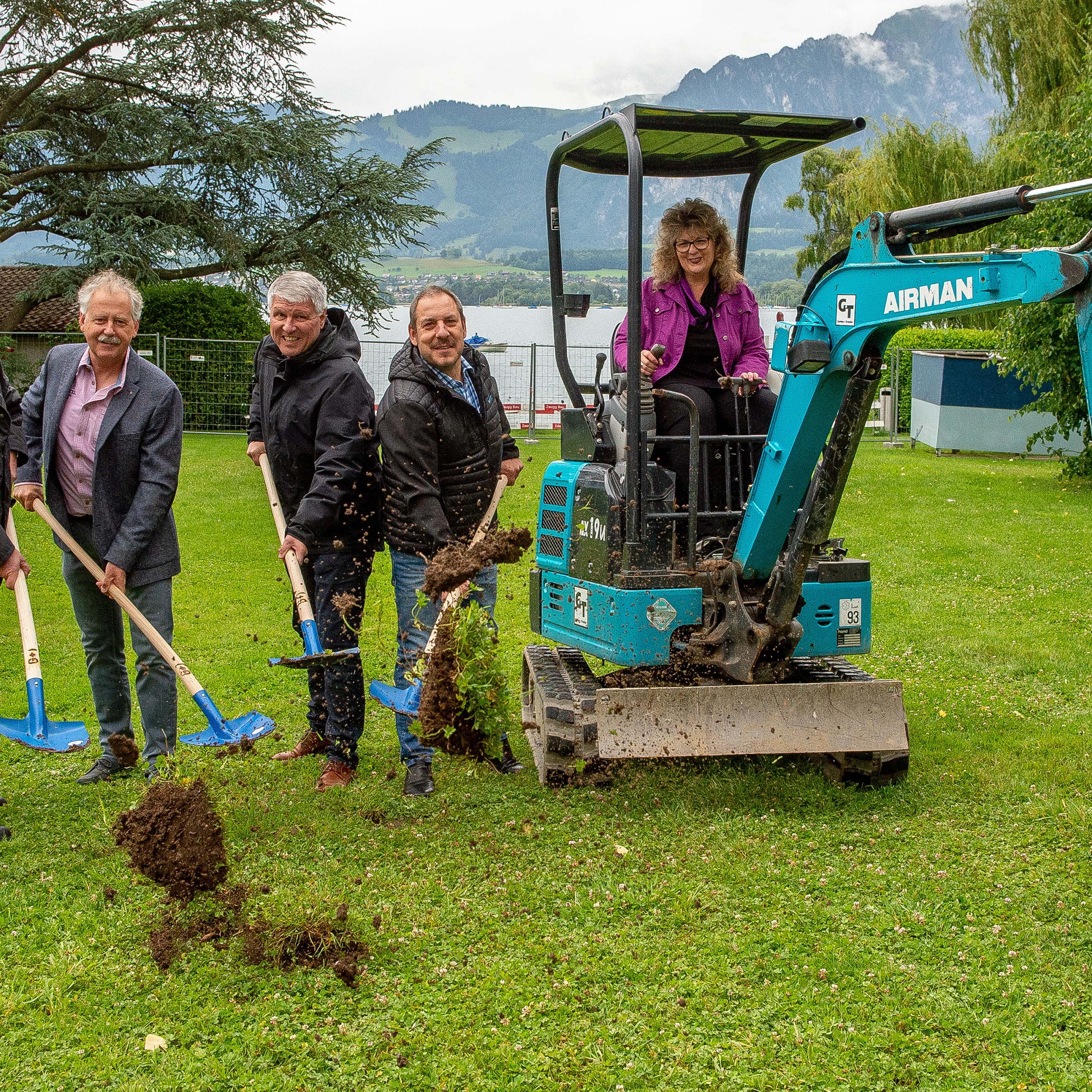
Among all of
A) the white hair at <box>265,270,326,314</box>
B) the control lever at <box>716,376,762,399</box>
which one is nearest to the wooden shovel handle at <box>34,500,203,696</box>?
the white hair at <box>265,270,326,314</box>

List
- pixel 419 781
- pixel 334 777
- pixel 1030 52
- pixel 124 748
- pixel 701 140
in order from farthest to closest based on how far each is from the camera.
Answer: pixel 1030 52, pixel 701 140, pixel 334 777, pixel 419 781, pixel 124 748

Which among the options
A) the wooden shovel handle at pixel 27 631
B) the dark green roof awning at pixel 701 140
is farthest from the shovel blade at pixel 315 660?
the dark green roof awning at pixel 701 140

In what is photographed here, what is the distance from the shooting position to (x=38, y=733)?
16.2ft

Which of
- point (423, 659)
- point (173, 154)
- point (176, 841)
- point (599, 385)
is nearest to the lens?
point (176, 841)

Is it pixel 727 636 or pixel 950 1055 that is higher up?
pixel 727 636

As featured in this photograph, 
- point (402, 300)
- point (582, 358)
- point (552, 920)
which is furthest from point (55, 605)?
point (402, 300)

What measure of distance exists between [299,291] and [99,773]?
246 cm

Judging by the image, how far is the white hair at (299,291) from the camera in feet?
16.9

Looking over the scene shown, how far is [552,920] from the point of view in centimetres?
405

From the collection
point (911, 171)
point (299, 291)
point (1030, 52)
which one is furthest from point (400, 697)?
point (911, 171)

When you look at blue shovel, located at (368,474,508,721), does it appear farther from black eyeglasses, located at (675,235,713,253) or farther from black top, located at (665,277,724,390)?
black eyeglasses, located at (675,235,713,253)

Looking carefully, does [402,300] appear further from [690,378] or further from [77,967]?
[77,967]

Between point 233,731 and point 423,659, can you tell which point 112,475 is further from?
point 423,659

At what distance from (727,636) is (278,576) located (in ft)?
20.4
